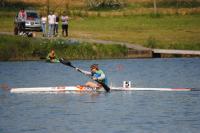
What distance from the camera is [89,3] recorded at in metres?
126

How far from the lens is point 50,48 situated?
76375 mm

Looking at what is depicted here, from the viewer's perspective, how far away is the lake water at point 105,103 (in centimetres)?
4428

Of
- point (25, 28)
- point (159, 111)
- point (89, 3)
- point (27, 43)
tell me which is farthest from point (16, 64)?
point (89, 3)

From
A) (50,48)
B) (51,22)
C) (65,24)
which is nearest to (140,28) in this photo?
(65,24)

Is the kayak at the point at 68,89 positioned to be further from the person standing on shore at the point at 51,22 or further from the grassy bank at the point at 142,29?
the person standing on shore at the point at 51,22

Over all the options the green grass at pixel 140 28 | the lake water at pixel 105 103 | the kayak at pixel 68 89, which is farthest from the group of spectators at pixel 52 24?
the kayak at pixel 68 89

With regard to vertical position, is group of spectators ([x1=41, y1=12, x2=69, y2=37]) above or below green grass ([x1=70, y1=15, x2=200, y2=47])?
above

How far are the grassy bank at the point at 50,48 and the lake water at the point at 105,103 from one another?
1074mm

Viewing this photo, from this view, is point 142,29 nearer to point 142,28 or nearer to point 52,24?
point 142,28

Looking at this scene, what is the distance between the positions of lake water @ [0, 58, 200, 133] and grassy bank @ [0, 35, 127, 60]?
3.53 ft

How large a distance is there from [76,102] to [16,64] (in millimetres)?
22511

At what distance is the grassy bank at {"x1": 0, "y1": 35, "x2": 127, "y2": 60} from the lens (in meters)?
75.9

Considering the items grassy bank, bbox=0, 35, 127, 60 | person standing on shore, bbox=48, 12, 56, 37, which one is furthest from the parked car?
grassy bank, bbox=0, 35, 127, 60

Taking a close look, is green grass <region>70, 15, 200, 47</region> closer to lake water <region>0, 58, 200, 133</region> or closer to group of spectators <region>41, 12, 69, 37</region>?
group of spectators <region>41, 12, 69, 37</region>
